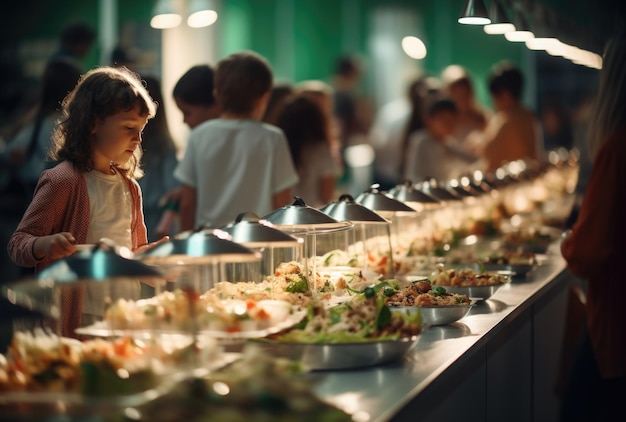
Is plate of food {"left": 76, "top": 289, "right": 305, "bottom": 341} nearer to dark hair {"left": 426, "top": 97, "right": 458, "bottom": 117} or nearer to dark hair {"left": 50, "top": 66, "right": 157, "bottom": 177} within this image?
dark hair {"left": 50, "top": 66, "right": 157, "bottom": 177}

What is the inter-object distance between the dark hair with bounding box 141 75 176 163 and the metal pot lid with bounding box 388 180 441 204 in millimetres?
1377

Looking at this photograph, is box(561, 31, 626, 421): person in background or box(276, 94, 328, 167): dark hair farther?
box(276, 94, 328, 167): dark hair

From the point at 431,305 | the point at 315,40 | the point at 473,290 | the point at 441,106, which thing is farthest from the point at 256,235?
the point at 315,40

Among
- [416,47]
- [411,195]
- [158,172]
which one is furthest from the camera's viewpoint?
[416,47]

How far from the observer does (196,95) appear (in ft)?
17.8

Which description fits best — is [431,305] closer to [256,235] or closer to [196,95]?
[256,235]

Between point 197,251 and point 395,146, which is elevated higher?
point 395,146

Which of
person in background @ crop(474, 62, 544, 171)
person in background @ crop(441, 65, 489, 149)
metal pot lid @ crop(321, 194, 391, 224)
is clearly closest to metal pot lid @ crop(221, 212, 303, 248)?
metal pot lid @ crop(321, 194, 391, 224)

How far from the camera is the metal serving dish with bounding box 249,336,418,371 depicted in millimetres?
2906

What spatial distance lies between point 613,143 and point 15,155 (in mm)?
3231

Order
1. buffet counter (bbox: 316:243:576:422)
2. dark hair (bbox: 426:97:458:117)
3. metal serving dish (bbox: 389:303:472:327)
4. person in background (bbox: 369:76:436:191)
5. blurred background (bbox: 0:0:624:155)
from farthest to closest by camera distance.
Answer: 1. person in background (bbox: 369:76:436:191)
2. blurred background (bbox: 0:0:624:155)
3. dark hair (bbox: 426:97:458:117)
4. metal serving dish (bbox: 389:303:472:327)
5. buffet counter (bbox: 316:243:576:422)

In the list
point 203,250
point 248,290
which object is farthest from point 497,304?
point 203,250

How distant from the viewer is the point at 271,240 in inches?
115

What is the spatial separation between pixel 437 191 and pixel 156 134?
1.47 m
